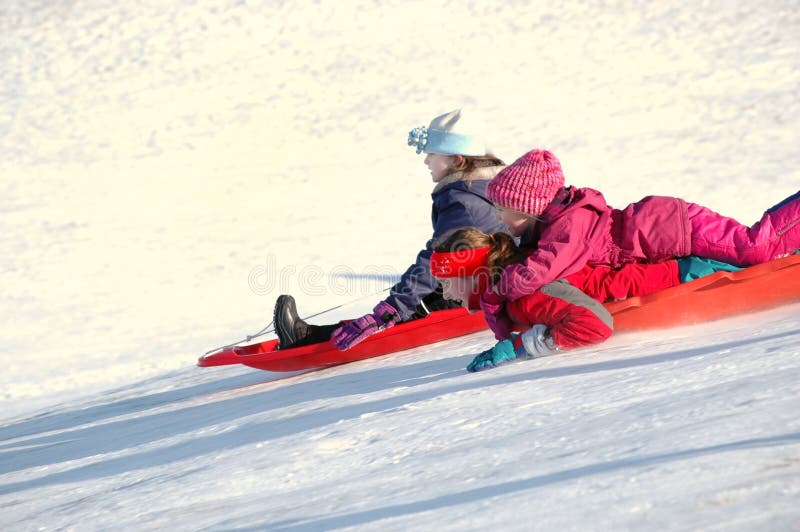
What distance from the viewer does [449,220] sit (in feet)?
12.8

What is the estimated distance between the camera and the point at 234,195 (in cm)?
832

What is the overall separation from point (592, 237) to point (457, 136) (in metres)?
0.92

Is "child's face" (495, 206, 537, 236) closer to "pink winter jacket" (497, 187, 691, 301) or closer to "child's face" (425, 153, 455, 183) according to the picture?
"pink winter jacket" (497, 187, 691, 301)

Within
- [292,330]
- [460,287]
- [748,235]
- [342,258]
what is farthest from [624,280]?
[342,258]

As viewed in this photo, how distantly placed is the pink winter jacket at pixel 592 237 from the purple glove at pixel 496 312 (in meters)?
0.06

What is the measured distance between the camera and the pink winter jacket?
3160mm

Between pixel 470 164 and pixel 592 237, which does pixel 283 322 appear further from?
pixel 592 237

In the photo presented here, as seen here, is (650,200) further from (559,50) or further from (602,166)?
(559,50)

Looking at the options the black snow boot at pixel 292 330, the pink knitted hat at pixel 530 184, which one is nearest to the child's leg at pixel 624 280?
the pink knitted hat at pixel 530 184

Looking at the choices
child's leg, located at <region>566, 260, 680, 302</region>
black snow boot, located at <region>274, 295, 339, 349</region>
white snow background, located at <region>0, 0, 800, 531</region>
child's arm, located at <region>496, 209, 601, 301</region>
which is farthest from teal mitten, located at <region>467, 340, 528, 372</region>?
black snow boot, located at <region>274, 295, 339, 349</region>

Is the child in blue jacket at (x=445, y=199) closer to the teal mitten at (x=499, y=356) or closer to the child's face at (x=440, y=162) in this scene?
the child's face at (x=440, y=162)

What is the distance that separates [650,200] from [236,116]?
728 centimetres

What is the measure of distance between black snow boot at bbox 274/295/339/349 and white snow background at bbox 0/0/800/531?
221mm

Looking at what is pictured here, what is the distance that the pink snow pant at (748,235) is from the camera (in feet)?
10.9
